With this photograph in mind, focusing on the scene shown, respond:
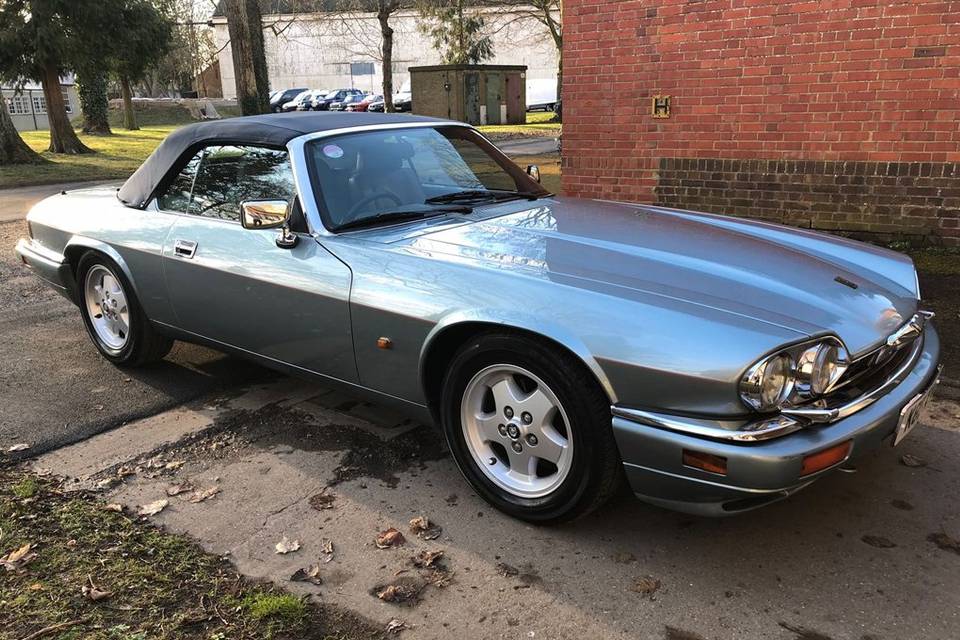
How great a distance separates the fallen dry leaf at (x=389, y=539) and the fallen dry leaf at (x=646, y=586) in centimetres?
85

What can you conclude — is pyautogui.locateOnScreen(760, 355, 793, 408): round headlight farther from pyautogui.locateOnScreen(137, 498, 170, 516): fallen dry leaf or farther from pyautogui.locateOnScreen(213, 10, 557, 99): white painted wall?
pyautogui.locateOnScreen(213, 10, 557, 99): white painted wall

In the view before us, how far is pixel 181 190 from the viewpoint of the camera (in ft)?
13.2

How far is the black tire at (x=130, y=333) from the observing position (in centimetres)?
422

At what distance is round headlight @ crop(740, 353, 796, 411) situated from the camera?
7.25 ft

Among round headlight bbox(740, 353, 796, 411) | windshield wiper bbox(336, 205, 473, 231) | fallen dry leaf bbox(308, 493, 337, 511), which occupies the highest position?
windshield wiper bbox(336, 205, 473, 231)

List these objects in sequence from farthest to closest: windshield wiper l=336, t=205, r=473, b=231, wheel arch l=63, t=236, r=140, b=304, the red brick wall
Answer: the red brick wall, wheel arch l=63, t=236, r=140, b=304, windshield wiper l=336, t=205, r=473, b=231

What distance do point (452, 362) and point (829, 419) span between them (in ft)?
4.27

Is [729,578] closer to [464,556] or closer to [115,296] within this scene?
[464,556]

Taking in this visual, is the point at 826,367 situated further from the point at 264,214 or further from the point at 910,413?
the point at 264,214

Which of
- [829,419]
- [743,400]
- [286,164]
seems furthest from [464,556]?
[286,164]

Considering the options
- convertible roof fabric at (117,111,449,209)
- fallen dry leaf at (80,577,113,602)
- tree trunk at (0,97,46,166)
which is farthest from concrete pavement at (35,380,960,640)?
tree trunk at (0,97,46,166)

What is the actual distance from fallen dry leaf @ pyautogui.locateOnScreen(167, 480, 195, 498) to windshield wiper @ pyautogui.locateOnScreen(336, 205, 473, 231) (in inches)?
50.0

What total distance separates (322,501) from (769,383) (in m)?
1.81

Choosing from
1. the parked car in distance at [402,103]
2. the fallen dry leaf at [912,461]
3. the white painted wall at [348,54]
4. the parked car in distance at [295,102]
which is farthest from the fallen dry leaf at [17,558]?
the white painted wall at [348,54]
